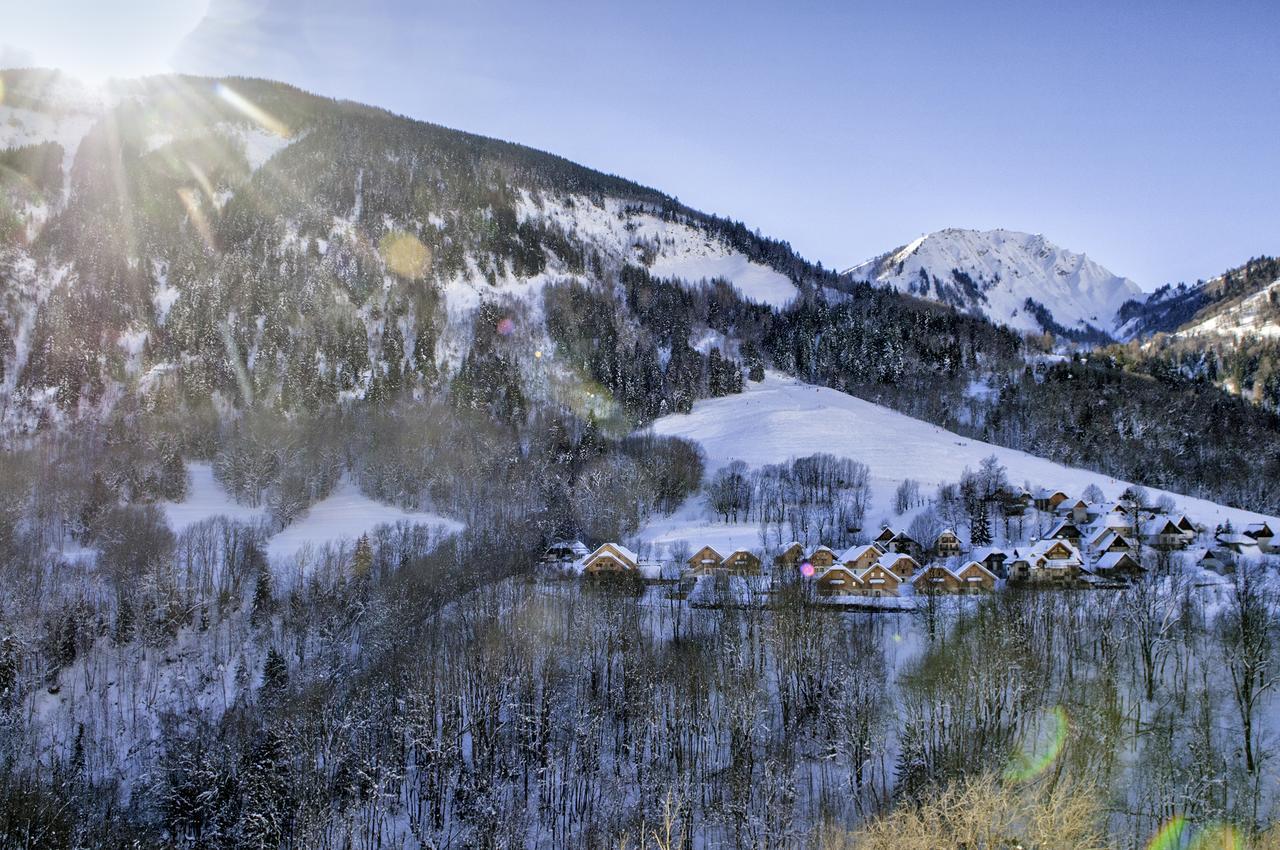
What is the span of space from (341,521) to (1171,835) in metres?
74.7

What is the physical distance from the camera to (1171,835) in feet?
103

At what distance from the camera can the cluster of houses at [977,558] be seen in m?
55.8

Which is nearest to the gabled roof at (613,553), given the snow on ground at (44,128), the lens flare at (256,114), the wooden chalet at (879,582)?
the wooden chalet at (879,582)

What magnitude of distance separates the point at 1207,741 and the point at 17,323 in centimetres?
15121

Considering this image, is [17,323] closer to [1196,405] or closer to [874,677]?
[874,677]

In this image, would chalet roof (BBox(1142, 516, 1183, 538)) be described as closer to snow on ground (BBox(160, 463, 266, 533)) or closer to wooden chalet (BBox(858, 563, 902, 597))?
wooden chalet (BBox(858, 563, 902, 597))

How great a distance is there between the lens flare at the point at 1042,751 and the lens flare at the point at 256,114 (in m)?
204

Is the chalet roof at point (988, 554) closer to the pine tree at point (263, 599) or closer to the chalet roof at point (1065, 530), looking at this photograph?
the chalet roof at point (1065, 530)

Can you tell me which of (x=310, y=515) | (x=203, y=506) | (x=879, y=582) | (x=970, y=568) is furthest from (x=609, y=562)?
(x=203, y=506)

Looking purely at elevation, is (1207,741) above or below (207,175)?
below

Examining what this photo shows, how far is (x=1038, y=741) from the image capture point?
37000mm

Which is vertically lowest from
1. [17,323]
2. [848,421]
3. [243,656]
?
[243,656]

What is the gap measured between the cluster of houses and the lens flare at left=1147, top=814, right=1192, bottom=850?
21.2 metres

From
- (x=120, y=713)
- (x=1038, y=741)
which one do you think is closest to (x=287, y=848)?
(x=120, y=713)
